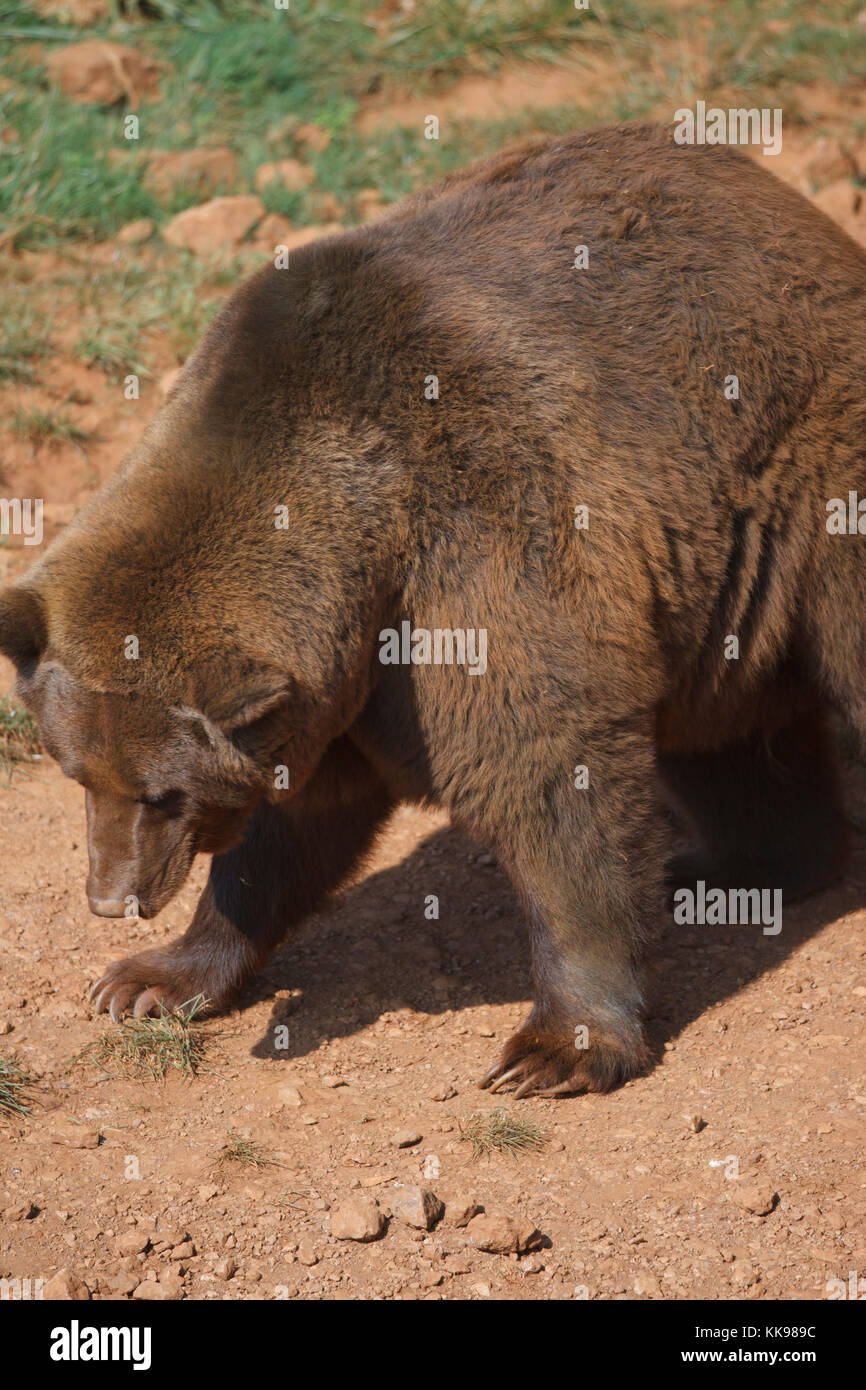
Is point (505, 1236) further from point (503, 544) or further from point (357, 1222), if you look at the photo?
point (503, 544)

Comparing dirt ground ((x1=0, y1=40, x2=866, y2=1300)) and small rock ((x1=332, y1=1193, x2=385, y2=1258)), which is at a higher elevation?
small rock ((x1=332, y1=1193, x2=385, y2=1258))

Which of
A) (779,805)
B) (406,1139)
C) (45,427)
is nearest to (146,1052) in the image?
(406,1139)

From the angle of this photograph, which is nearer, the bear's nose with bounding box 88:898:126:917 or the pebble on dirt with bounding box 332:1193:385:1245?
the pebble on dirt with bounding box 332:1193:385:1245

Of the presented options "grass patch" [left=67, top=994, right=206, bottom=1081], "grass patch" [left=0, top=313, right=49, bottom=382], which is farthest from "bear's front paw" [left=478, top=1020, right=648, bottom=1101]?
"grass patch" [left=0, top=313, right=49, bottom=382]

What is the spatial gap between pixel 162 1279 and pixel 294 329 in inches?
105

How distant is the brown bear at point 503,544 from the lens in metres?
4.18

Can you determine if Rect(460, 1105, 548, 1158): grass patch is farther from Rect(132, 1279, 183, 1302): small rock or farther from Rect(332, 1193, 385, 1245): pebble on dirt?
Rect(132, 1279, 183, 1302): small rock

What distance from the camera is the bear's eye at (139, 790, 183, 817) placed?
13.9 ft

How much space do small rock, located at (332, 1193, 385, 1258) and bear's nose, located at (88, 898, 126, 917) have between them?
107 cm

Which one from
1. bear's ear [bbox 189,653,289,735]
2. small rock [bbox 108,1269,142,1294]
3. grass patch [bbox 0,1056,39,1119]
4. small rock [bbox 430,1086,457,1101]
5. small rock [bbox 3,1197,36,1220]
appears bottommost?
small rock [bbox 430,1086,457,1101]

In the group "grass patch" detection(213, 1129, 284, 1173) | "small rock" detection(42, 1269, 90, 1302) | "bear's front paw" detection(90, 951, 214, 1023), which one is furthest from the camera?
"bear's front paw" detection(90, 951, 214, 1023)

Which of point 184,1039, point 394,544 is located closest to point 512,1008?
point 184,1039

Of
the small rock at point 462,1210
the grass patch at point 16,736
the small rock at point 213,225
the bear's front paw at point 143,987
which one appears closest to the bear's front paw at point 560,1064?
the small rock at point 462,1210

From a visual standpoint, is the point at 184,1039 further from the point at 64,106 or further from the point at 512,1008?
the point at 64,106
